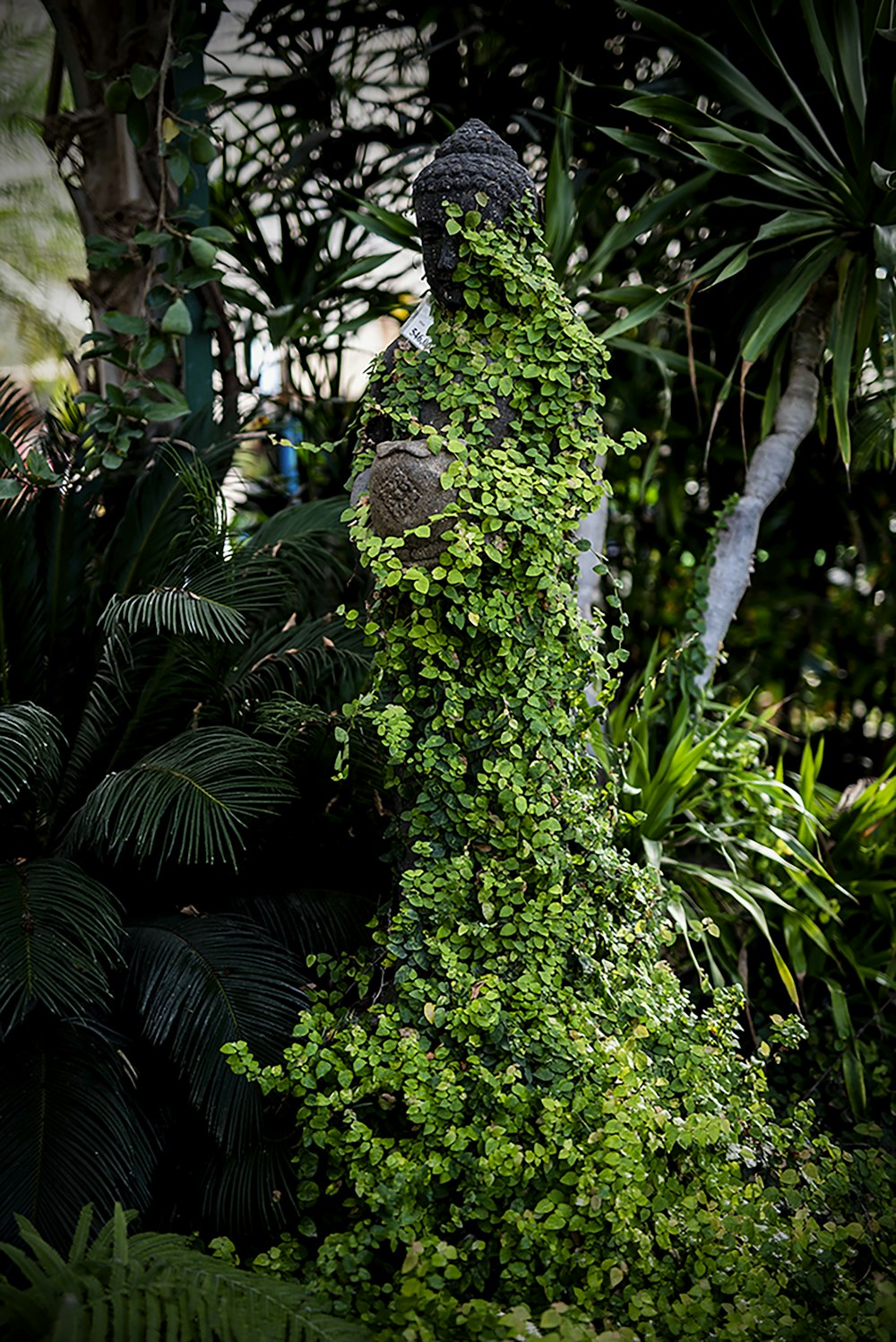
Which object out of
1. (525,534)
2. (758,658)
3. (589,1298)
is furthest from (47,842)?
(758,658)

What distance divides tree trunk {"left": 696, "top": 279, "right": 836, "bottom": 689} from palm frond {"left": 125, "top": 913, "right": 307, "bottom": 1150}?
1813 mm

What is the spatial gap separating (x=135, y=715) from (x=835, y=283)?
8.28 feet

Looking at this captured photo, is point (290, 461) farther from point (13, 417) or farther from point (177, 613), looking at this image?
point (177, 613)

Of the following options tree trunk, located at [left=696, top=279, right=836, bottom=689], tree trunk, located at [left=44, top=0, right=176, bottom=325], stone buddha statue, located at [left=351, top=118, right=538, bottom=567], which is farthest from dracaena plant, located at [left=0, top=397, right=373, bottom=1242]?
tree trunk, located at [left=696, top=279, right=836, bottom=689]

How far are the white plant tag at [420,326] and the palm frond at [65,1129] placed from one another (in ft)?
Answer: 4.83

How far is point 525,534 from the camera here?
195 cm

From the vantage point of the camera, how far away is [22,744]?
2.05m

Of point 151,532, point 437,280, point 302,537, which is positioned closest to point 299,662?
point 302,537

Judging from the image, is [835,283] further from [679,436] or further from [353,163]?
[353,163]

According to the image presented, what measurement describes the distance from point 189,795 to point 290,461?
125 inches

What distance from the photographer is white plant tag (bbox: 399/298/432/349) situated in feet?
6.81

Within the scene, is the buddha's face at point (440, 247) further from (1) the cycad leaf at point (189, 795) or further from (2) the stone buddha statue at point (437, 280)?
(1) the cycad leaf at point (189, 795)

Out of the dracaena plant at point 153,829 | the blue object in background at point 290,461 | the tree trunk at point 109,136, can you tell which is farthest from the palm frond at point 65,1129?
the blue object in background at point 290,461

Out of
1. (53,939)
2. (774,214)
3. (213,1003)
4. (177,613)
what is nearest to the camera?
(53,939)
